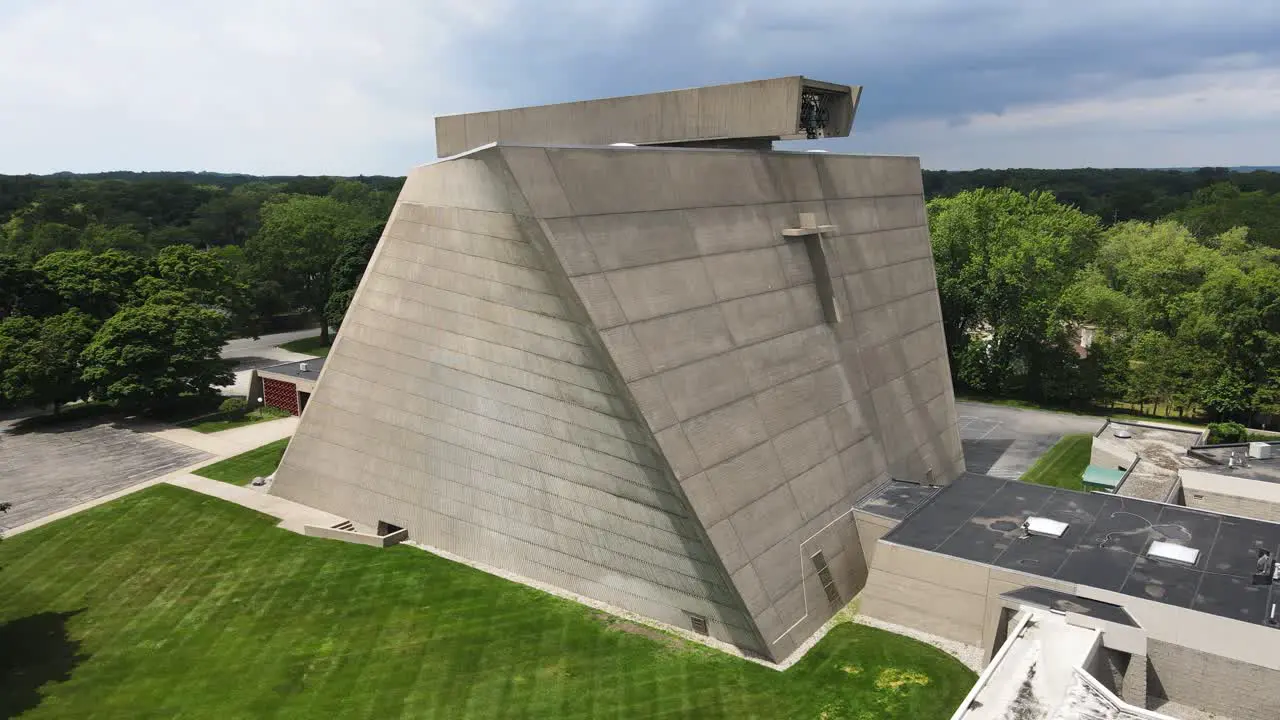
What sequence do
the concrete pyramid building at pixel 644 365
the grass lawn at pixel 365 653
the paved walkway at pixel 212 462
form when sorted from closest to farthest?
the grass lawn at pixel 365 653 < the concrete pyramid building at pixel 644 365 < the paved walkway at pixel 212 462

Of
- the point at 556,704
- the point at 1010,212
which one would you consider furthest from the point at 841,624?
the point at 1010,212

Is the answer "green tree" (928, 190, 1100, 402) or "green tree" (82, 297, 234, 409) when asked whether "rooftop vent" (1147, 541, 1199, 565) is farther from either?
"green tree" (82, 297, 234, 409)

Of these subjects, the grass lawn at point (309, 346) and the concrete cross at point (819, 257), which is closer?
the concrete cross at point (819, 257)

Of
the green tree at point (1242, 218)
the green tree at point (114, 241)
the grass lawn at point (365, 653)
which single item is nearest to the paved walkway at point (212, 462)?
the grass lawn at point (365, 653)

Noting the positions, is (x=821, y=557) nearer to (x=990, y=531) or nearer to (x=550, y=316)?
(x=990, y=531)

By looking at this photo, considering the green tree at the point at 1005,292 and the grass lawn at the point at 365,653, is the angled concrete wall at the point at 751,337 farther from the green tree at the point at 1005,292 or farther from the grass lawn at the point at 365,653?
the green tree at the point at 1005,292

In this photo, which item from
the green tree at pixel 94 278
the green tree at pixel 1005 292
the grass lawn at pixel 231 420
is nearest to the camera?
the grass lawn at pixel 231 420

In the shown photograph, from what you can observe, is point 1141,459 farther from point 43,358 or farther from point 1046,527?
point 43,358

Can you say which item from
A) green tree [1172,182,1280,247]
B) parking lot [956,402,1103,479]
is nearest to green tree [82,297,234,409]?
parking lot [956,402,1103,479]
